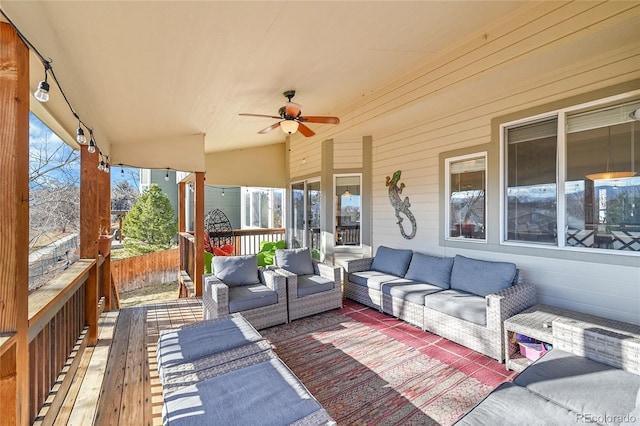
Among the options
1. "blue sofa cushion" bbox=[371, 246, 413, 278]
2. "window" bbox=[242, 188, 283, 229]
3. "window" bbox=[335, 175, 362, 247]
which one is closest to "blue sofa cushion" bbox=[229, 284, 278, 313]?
"blue sofa cushion" bbox=[371, 246, 413, 278]

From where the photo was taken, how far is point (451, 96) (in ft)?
12.5

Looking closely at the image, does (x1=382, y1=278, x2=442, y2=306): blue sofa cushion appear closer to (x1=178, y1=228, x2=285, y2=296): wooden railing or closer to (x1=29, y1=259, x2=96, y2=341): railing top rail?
(x1=29, y1=259, x2=96, y2=341): railing top rail

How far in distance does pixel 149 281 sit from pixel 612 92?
10.0 meters

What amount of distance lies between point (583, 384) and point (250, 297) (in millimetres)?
3255

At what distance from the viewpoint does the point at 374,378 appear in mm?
2734

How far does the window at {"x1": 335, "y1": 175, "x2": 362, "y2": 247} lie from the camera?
6.03 metres

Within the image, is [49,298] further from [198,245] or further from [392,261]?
[392,261]

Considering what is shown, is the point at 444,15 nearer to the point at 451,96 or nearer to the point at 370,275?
the point at 451,96

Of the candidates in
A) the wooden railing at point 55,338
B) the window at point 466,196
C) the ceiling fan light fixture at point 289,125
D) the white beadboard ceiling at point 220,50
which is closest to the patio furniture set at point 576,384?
the window at point 466,196

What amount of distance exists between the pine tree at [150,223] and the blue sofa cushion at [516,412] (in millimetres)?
9740

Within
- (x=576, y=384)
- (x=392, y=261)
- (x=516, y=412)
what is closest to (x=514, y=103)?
(x=392, y=261)

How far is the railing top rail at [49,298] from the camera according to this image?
6.46ft

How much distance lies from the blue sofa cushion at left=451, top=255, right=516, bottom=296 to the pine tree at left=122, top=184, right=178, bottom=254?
893 cm

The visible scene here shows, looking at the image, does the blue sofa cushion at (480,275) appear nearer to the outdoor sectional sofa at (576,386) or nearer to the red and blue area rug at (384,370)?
the red and blue area rug at (384,370)
